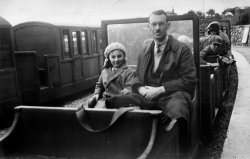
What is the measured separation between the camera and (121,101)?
289 centimetres

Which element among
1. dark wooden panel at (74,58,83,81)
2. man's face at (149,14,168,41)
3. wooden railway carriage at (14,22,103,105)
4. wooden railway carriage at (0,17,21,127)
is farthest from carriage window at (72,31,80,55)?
man's face at (149,14,168,41)

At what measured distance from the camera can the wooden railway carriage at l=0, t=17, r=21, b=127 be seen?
6809 millimetres

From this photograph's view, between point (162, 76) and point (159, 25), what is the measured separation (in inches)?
18.4

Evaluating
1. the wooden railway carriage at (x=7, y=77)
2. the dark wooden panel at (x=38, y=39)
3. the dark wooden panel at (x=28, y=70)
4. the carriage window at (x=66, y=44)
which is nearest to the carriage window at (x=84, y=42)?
the carriage window at (x=66, y=44)

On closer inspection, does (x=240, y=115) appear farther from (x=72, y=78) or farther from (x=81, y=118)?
(x=72, y=78)

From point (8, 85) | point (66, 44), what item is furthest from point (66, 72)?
point (8, 85)

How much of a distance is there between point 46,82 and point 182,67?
633cm

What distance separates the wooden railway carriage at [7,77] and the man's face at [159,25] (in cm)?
473

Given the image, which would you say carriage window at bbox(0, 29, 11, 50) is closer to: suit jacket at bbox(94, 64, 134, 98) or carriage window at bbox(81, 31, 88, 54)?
carriage window at bbox(81, 31, 88, 54)

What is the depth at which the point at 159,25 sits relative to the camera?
2.98 meters

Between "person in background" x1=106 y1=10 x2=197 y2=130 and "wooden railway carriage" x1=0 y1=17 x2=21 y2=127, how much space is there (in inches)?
178

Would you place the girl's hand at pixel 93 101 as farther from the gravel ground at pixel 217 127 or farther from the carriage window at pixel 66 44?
the carriage window at pixel 66 44

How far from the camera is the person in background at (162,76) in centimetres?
291

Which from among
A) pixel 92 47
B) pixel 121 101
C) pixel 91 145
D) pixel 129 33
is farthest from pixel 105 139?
pixel 92 47
